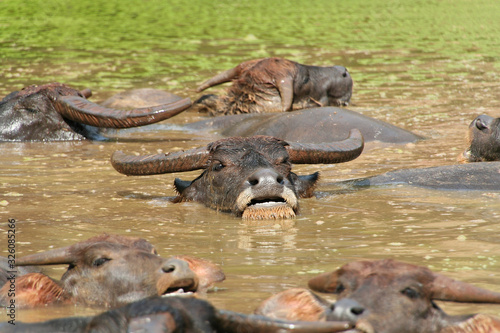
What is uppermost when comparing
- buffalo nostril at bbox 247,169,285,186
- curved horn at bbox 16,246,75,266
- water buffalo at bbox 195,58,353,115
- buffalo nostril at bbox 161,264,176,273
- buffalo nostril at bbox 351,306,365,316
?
buffalo nostril at bbox 351,306,365,316

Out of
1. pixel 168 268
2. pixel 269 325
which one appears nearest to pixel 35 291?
pixel 168 268

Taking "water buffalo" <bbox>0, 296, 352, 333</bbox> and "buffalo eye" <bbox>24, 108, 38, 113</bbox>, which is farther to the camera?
"buffalo eye" <bbox>24, 108, 38, 113</bbox>

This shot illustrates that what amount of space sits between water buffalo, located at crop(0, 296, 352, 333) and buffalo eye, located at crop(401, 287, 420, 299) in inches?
16.4

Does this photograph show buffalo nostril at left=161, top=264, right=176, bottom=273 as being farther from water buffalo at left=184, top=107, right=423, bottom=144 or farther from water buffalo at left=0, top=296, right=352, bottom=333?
water buffalo at left=184, top=107, right=423, bottom=144

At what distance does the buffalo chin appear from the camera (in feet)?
22.4

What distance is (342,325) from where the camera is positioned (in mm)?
3355

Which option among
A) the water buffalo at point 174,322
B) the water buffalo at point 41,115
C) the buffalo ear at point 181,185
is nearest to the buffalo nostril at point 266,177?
the buffalo ear at point 181,185

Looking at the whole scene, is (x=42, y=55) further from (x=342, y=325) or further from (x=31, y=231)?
(x=342, y=325)

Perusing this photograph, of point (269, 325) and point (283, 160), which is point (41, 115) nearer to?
point (283, 160)

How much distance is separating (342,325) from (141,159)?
468 cm

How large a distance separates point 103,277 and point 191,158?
11.4 ft

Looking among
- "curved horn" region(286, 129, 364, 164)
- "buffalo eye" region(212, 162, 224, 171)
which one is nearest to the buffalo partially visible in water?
"curved horn" region(286, 129, 364, 164)

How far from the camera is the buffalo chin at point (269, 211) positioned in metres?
6.81

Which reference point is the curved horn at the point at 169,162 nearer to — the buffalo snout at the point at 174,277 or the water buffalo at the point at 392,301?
the buffalo snout at the point at 174,277
